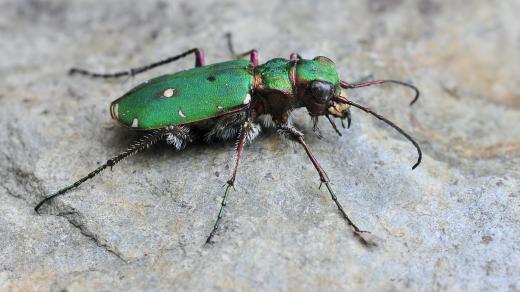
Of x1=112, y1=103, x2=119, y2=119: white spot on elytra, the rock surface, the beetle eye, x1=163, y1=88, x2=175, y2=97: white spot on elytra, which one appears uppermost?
x1=163, y1=88, x2=175, y2=97: white spot on elytra

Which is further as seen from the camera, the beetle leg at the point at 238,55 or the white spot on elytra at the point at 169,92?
the beetle leg at the point at 238,55

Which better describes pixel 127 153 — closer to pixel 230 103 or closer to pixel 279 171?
pixel 230 103

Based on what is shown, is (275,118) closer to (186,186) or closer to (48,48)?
(186,186)

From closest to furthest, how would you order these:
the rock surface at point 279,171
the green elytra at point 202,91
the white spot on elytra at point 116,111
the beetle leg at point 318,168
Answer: the rock surface at point 279,171 < the beetle leg at point 318,168 < the green elytra at point 202,91 < the white spot on elytra at point 116,111

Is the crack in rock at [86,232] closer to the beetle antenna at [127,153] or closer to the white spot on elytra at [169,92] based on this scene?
the beetle antenna at [127,153]

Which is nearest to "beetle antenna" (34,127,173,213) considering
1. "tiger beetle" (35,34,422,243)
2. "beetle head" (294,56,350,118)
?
"tiger beetle" (35,34,422,243)

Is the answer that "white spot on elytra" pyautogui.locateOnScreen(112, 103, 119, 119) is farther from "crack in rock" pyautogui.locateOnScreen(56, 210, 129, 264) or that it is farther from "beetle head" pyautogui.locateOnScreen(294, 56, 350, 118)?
"beetle head" pyautogui.locateOnScreen(294, 56, 350, 118)

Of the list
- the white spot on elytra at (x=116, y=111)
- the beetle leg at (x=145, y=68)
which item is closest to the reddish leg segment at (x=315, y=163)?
the beetle leg at (x=145, y=68)

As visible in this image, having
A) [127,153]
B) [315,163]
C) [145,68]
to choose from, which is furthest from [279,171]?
[145,68]
